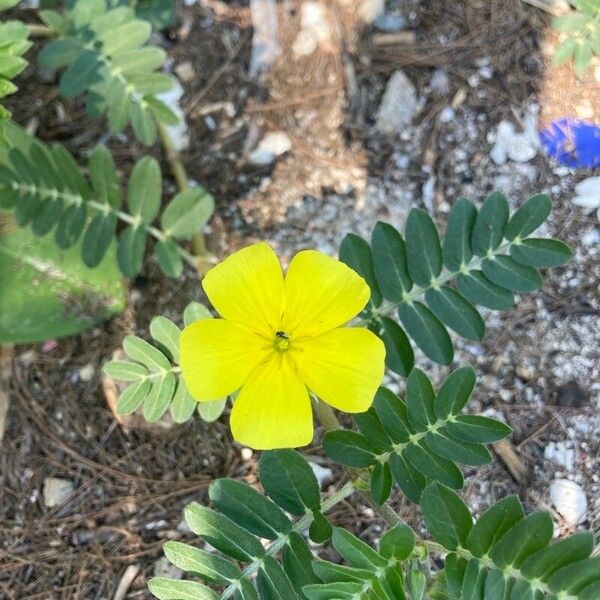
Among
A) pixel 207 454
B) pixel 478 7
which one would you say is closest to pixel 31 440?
pixel 207 454

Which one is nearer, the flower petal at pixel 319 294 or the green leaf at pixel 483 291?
the flower petal at pixel 319 294

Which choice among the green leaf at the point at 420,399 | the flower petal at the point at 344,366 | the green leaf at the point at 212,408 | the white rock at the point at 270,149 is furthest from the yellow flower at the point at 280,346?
the white rock at the point at 270,149

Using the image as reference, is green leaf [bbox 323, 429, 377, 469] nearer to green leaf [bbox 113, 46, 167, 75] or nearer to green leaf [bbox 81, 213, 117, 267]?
green leaf [bbox 81, 213, 117, 267]

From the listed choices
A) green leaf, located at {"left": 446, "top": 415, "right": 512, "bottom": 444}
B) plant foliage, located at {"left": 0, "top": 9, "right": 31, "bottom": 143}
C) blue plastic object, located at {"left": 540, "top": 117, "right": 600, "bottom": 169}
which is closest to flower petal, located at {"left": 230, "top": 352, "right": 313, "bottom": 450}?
green leaf, located at {"left": 446, "top": 415, "right": 512, "bottom": 444}

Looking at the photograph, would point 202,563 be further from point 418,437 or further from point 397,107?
point 397,107

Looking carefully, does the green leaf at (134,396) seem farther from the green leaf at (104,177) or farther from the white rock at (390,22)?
the white rock at (390,22)

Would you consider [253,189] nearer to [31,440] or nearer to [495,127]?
[495,127]

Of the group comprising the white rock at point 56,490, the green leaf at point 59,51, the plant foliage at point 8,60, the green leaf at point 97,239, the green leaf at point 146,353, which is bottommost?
the white rock at point 56,490
